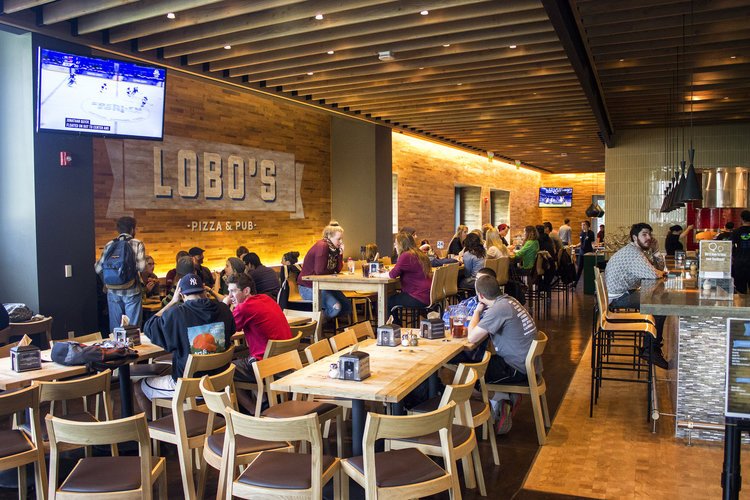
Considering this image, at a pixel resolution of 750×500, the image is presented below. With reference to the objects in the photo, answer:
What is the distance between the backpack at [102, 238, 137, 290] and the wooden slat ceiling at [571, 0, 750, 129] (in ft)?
15.5

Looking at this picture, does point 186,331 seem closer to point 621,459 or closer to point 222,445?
point 222,445

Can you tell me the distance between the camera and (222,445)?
328 cm

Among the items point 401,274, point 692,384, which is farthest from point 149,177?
point 692,384

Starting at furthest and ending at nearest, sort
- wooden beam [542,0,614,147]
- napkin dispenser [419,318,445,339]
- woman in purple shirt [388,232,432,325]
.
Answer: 1. woman in purple shirt [388,232,432,325]
2. wooden beam [542,0,614,147]
3. napkin dispenser [419,318,445,339]

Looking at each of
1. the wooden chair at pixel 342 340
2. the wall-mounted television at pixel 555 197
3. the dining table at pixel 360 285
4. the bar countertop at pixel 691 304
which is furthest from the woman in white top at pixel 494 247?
the wall-mounted television at pixel 555 197

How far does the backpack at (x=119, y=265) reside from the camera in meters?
6.50

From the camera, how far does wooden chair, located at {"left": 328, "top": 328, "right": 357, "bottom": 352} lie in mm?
4469

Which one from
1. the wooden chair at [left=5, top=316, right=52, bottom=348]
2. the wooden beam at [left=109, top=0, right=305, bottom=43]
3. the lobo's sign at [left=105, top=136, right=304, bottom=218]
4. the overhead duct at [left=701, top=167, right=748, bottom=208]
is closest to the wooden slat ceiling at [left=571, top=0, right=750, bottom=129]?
the overhead duct at [left=701, top=167, right=748, bottom=208]

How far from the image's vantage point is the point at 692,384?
4520 mm

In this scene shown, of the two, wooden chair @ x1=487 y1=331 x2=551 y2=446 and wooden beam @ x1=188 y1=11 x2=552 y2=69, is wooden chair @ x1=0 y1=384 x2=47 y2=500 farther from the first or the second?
wooden beam @ x1=188 y1=11 x2=552 y2=69

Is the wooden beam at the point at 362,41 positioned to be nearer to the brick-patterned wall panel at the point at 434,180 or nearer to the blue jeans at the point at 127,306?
the blue jeans at the point at 127,306

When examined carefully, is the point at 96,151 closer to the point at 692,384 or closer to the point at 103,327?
the point at 103,327

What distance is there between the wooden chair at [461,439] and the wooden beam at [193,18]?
370 centimetres

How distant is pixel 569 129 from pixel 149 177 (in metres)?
7.87
